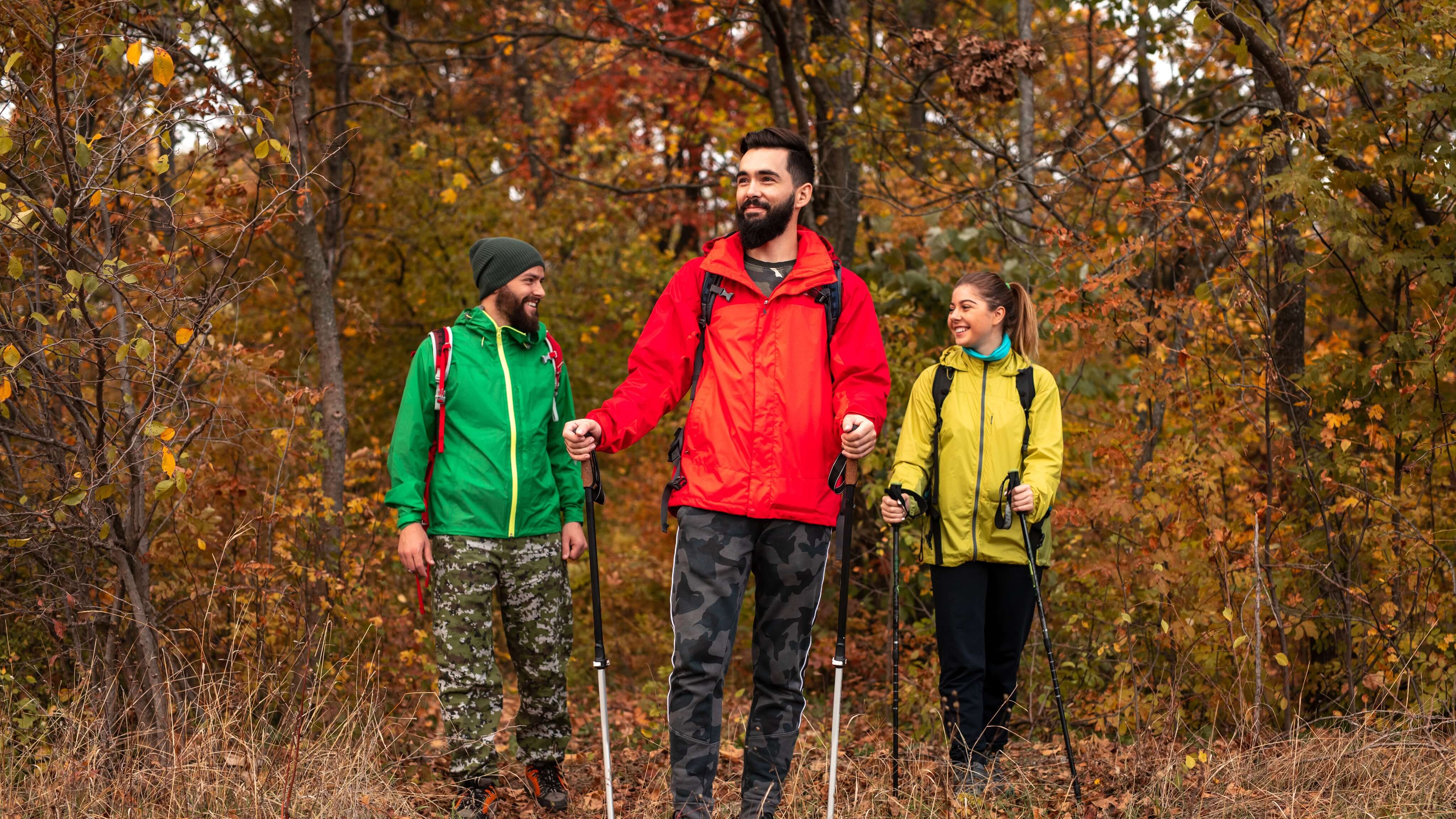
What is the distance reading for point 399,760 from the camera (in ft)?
13.6

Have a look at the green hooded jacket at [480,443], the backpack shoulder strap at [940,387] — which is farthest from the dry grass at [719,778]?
the backpack shoulder strap at [940,387]

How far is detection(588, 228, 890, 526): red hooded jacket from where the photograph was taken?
12.0 feet

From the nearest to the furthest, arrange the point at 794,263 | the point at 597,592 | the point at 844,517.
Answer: the point at 597,592
the point at 794,263
the point at 844,517

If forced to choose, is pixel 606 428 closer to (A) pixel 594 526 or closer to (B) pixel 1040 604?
(A) pixel 594 526

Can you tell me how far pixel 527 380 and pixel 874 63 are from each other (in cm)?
413

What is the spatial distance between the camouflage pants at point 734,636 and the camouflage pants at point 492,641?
2.57ft

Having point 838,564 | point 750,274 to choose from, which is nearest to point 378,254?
point 838,564

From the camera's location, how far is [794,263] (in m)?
3.92

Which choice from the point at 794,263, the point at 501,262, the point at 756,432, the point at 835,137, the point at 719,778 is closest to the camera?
the point at 756,432

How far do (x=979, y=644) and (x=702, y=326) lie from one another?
1.53m

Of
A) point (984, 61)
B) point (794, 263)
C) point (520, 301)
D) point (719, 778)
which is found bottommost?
point (719, 778)

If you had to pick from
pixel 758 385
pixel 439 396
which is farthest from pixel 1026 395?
pixel 439 396

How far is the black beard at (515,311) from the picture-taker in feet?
14.3

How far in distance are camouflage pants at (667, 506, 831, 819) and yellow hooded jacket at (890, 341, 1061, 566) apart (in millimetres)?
611
